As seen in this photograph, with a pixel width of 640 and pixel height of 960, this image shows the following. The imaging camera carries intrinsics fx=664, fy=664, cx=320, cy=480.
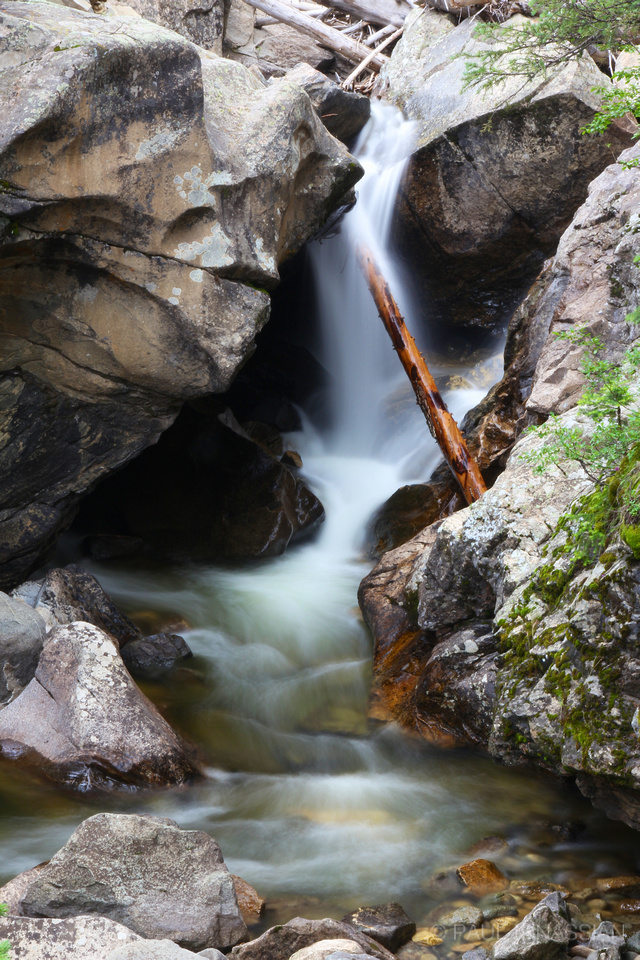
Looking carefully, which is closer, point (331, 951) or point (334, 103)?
point (331, 951)

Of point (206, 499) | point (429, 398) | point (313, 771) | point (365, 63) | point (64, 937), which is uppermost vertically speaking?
point (365, 63)

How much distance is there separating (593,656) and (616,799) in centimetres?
83

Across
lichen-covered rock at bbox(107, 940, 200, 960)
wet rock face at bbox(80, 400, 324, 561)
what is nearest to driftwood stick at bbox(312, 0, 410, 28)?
wet rock face at bbox(80, 400, 324, 561)

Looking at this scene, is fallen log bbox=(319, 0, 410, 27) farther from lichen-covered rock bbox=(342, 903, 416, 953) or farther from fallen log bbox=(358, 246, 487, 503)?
lichen-covered rock bbox=(342, 903, 416, 953)

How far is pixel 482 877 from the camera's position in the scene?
378cm

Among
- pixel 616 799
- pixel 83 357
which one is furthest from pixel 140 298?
pixel 616 799

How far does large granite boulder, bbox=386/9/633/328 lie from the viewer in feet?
31.3

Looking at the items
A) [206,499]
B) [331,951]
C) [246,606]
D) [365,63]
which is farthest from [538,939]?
[365,63]

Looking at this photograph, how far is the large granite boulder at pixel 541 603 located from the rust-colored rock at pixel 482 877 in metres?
0.62

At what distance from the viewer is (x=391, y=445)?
35.0 feet

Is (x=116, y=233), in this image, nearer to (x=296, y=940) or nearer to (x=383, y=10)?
(x=296, y=940)

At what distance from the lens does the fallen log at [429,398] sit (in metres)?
7.47

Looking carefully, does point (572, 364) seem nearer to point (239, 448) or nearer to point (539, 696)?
point (539, 696)

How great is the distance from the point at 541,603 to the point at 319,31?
1305 centimetres
